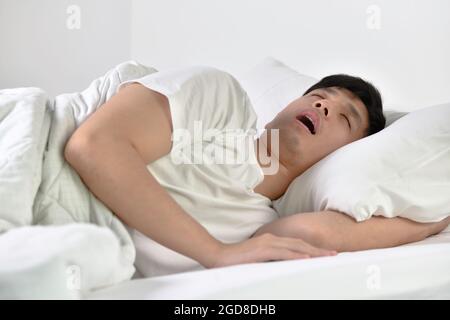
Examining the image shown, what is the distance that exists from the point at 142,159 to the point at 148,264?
0.18m

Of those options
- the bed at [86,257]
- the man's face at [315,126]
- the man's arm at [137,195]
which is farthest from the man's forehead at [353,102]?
the man's arm at [137,195]

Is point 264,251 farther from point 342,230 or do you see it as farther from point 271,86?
point 271,86

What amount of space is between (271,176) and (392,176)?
0.25 m

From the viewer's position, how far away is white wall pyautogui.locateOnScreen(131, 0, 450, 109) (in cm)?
185

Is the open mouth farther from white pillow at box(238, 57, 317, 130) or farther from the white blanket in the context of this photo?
the white blanket

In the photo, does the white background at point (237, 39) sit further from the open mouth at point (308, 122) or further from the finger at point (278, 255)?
the finger at point (278, 255)

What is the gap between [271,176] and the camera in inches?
53.5

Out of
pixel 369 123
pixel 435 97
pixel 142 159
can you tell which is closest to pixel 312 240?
pixel 142 159

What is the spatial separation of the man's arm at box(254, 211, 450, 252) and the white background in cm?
75

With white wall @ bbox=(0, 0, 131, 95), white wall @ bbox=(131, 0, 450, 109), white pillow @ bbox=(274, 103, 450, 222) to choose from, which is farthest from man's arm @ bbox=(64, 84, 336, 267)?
white wall @ bbox=(0, 0, 131, 95)

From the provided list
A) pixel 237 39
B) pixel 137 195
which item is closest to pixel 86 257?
pixel 137 195

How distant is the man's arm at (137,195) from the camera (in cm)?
101

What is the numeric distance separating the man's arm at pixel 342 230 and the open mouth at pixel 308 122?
232mm

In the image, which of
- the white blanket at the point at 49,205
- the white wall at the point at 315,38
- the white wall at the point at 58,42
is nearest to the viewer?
the white blanket at the point at 49,205
